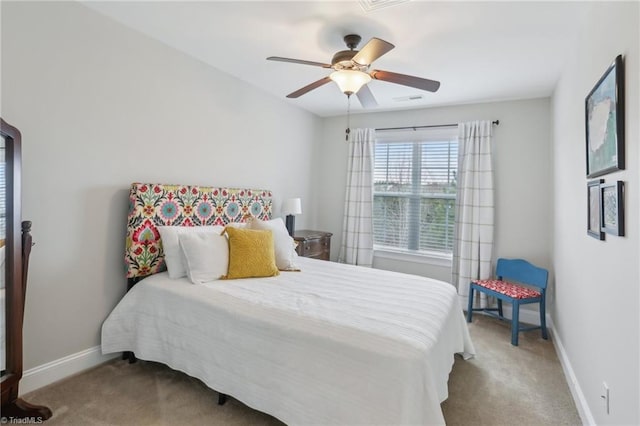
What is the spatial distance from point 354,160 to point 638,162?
3.29 meters

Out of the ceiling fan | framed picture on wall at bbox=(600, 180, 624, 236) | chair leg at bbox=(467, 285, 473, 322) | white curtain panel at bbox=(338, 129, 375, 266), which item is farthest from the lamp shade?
framed picture on wall at bbox=(600, 180, 624, 236)

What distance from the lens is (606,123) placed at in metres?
1.52

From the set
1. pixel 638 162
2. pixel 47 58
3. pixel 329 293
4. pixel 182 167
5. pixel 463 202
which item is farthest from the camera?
pixel 463 202

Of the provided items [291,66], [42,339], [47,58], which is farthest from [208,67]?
[42,339]

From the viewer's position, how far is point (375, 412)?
1.36 m

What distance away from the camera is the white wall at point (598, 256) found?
1.24 m

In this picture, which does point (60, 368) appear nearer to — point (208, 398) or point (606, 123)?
point (208, 398)

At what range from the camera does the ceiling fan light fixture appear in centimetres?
218

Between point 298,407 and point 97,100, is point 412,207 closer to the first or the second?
point 298,407

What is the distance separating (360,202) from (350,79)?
2.26 metres

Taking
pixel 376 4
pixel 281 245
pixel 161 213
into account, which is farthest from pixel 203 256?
pixel 376 4

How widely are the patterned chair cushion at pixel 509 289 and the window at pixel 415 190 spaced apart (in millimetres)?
714

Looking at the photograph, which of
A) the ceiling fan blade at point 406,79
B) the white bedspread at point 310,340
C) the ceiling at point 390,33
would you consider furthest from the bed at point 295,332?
the ceiling fan blade at point 406,79

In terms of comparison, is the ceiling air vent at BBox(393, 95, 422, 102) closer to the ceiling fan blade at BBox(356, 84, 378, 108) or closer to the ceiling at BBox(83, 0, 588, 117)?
the ceiling at BBox(83, 0, 588, 117)
